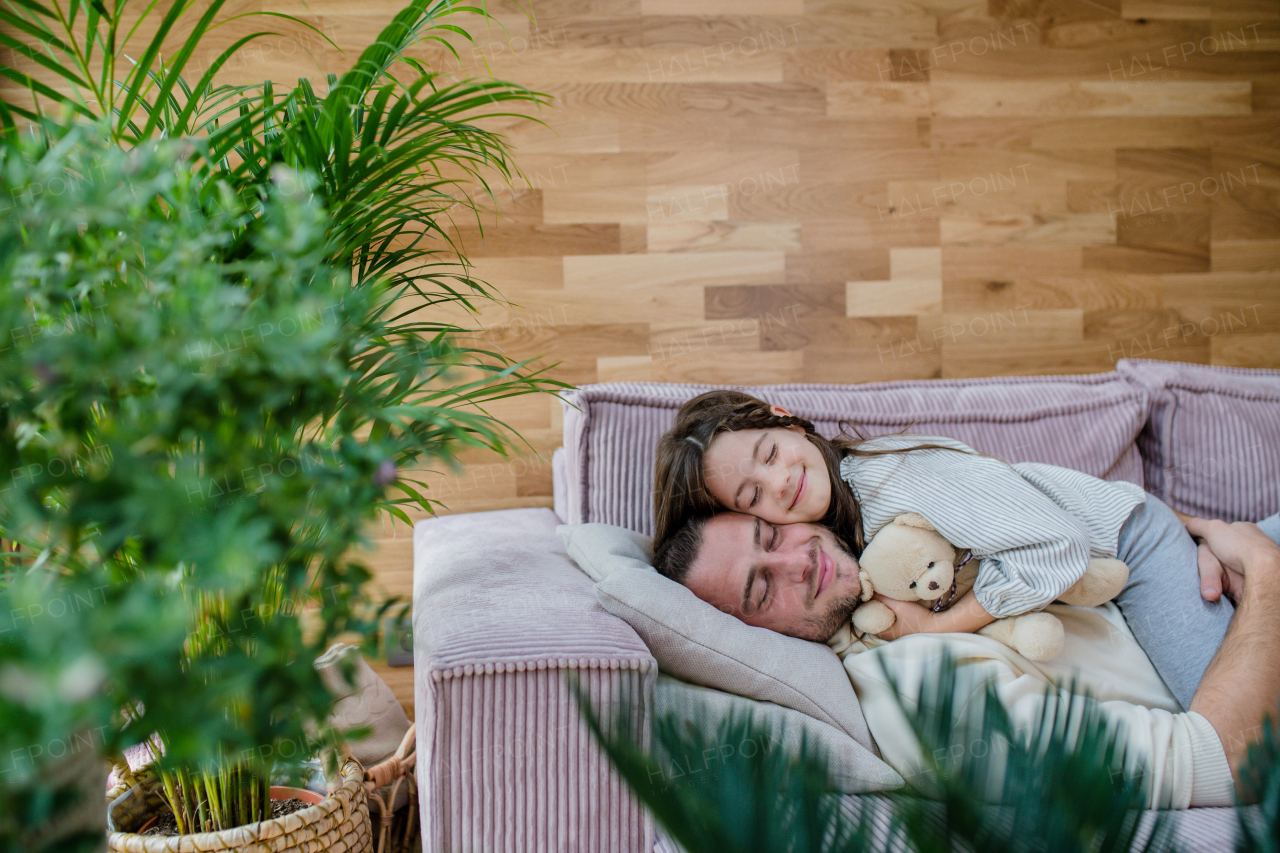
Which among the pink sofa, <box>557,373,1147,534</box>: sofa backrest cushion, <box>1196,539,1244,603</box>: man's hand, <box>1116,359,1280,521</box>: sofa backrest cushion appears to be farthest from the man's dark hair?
<box>1116,359,1280,521</box>: sofa backrest cushion

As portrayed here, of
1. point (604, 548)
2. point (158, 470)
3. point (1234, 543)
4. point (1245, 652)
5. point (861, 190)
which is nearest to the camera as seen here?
point (158, 470)

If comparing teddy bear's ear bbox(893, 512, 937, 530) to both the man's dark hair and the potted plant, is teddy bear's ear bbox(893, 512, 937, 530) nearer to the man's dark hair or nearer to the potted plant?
the man's dark hair

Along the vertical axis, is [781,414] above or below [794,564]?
above

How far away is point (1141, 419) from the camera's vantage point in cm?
180

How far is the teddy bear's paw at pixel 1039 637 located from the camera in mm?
1215

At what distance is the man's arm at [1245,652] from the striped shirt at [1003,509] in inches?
7.1

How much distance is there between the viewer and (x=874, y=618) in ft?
4.25

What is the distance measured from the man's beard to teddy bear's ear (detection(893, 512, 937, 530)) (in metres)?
0.11

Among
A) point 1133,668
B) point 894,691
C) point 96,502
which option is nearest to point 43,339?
point 96,502

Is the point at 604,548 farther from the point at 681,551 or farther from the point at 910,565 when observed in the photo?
the point at 910,565

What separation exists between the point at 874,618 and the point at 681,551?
34 cm

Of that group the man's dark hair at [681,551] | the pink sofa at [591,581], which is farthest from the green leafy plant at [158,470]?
the man's dark hair at [681,551]

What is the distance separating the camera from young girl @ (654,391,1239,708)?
127 centimetres

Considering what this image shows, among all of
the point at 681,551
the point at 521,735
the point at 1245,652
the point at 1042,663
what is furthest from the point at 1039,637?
the point at 521,735
